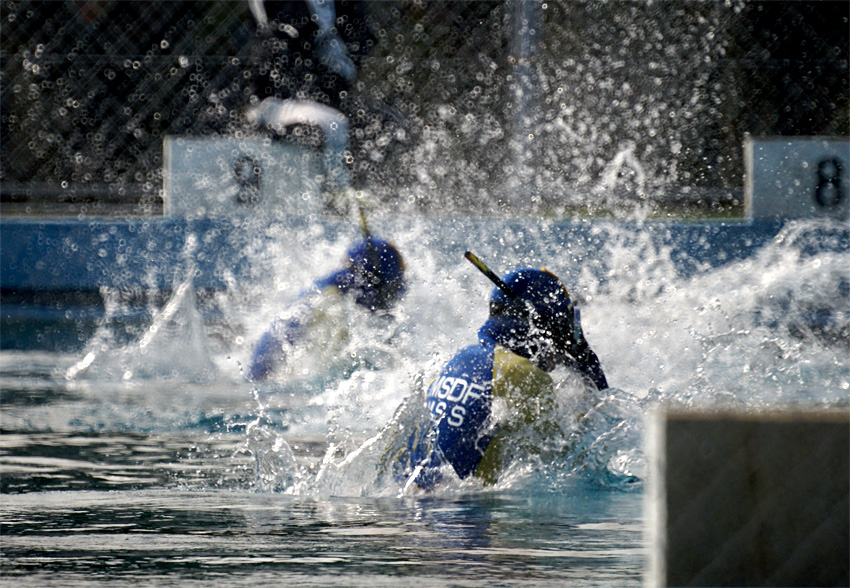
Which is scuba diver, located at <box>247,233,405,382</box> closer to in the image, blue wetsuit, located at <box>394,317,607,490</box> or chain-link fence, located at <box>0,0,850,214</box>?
chain-link fence, located at <box>0,0,850,214</box>

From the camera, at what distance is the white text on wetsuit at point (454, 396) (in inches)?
193

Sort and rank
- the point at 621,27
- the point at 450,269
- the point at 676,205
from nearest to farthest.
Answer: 1. the point at 450,269
2. the point at 676,205
3. the point at 621,27

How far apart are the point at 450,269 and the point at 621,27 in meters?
3.02

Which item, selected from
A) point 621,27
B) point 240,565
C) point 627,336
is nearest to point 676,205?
point 621,27

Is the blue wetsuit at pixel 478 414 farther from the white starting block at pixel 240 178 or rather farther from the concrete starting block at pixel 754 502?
the white starting block at pixel 240 178

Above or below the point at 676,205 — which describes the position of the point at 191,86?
above

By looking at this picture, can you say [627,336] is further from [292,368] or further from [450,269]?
[450,269]

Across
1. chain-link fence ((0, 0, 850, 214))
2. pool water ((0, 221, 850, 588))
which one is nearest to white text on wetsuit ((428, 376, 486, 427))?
pool water ((0, 221, 850, 588))

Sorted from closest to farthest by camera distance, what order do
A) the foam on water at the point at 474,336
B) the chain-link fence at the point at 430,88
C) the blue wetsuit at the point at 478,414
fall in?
the blue wetsuit at the point at 478,414 < the foam on water at the point at 474,336 < the chain-link fence at the point at 430,88

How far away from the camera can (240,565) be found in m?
3.67

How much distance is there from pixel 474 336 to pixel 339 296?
0.99 m

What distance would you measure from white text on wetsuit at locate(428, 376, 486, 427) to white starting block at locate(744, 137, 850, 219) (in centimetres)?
675

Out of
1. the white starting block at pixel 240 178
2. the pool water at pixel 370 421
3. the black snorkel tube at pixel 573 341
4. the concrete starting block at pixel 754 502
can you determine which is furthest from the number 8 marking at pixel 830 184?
the concrete starting block at pixel 754 502

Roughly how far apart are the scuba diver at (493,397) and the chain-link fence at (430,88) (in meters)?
5.94
